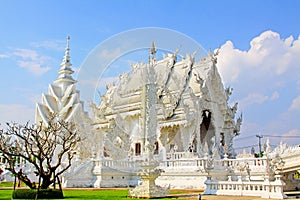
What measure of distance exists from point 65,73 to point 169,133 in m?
15.8

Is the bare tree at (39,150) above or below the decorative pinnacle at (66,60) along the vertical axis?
below

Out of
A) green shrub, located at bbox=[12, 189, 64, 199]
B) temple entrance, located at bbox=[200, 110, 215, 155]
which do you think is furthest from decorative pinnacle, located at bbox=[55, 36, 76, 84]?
green shrub, located at bbox=[12, 189, 64, 199]

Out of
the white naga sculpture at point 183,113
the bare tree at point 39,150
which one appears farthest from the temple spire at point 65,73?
the bare tree at point 39,150

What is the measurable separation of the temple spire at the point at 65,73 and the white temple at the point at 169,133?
0.10 m

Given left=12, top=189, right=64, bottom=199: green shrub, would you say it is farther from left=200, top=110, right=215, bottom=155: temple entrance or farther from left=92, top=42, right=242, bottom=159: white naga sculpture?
left=200, top=110, right=215, bottom=155: temple entrance

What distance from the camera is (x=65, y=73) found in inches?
1500

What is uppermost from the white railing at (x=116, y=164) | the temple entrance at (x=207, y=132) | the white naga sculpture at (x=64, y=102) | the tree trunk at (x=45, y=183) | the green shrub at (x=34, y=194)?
the white naga sculpture at (x=64, y=102)

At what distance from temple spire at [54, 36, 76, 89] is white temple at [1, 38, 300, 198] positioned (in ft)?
0.33

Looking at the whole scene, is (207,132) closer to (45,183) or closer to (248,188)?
(248,188)

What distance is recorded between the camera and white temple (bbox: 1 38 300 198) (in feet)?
48.1

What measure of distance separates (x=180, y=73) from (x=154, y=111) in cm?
1442

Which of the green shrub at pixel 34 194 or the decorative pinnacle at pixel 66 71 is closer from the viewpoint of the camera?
the green shrub at pixel 34 194

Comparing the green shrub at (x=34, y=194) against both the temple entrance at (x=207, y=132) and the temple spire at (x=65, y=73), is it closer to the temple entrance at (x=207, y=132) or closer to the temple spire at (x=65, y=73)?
the temple entrance at (x=207, y=132)

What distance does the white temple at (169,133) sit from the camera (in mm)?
14656
